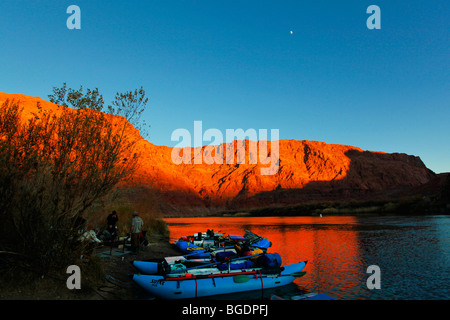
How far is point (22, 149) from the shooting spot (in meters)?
8.52

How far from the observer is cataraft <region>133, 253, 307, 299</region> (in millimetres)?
10461

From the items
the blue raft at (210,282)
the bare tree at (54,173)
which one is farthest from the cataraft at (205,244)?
the bare tree at (54,173)

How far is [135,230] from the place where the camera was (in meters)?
15.3

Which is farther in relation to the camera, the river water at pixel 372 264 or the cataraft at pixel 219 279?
the river water at pixel 372 264

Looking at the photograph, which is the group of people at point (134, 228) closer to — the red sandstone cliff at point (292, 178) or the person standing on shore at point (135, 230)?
the person standing on shore at point (135, 230)

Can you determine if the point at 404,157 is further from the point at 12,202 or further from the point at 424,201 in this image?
the point at 12,202

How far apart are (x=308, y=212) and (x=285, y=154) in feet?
231

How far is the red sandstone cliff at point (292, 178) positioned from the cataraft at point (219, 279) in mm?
92606

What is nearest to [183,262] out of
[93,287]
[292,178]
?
[93,287]

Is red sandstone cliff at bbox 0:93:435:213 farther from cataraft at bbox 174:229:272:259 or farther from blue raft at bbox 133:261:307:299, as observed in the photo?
blue raft at bbox 133:261:307:299

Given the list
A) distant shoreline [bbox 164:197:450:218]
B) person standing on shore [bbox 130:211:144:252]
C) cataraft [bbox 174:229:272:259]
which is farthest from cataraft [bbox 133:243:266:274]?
distant shoreline [bbox 164:197:450:218]

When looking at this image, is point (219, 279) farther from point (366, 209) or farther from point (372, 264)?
point (366, 209)

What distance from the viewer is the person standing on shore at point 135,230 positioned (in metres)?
14.9
